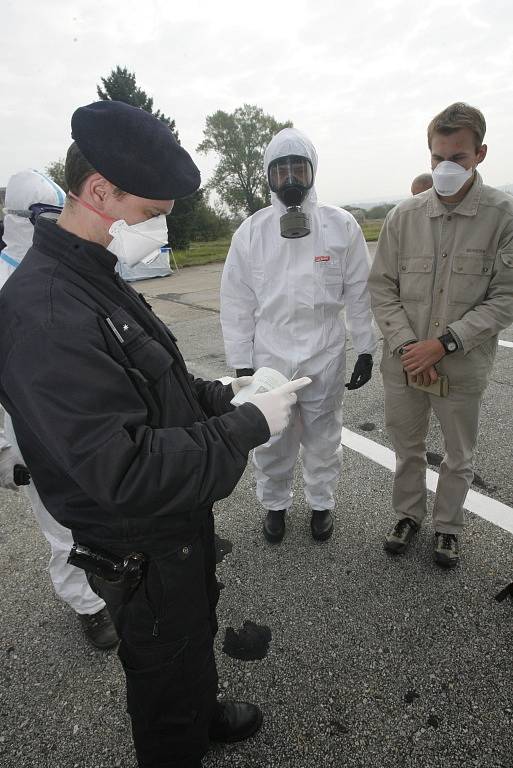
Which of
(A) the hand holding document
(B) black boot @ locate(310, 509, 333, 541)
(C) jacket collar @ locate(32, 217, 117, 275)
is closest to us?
(C) jacket collar @ locate(32, 217, 117, 275)

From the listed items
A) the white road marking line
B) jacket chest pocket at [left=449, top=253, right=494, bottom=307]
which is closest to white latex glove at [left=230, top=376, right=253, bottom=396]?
jacket chest pocket at [left=449, top=253, right=494, bottom=307]

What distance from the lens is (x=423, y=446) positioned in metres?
2.46

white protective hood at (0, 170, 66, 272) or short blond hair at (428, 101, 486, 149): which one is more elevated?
short blond hair at (428, 101, 486, 149)

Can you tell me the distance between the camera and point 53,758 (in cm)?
163

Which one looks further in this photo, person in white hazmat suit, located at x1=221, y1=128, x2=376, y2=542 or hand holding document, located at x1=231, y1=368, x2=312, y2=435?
person in white hazmat suit, located at x1=221, y1=128, x2=376, y2=542

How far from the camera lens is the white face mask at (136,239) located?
1129mm

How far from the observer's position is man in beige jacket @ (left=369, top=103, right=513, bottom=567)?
1.97 m

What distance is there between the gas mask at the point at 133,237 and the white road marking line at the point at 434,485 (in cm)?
252

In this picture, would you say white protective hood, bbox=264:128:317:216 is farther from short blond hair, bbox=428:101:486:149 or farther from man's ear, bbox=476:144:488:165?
man's ear, bbox=476:144:488:165

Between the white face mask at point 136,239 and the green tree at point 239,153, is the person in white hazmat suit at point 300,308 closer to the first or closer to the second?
the white face mask at point 136,239

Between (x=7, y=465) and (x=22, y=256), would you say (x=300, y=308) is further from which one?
(x=7, y=465)

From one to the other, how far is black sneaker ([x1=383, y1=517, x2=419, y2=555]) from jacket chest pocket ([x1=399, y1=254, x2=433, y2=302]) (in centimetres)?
129

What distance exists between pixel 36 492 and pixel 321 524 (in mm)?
1599

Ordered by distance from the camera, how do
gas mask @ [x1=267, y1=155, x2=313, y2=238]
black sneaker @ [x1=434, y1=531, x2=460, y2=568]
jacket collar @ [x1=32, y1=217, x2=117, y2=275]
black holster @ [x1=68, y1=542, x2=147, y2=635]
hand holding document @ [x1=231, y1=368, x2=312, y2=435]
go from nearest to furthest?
jacket collar @ [x1=32, y1=217, x2=117, y2=275] → black holster @ [x1=68, y1=542, x2=147, y2=635] → hand holding document @ [x1=231, y1=368, x2=312, y2=435] → gas mask @ [x1=267, y1=155, x2=313, y2=238] → black sneaker @ [x1=434, y1=531, x2=460, y2=568]
